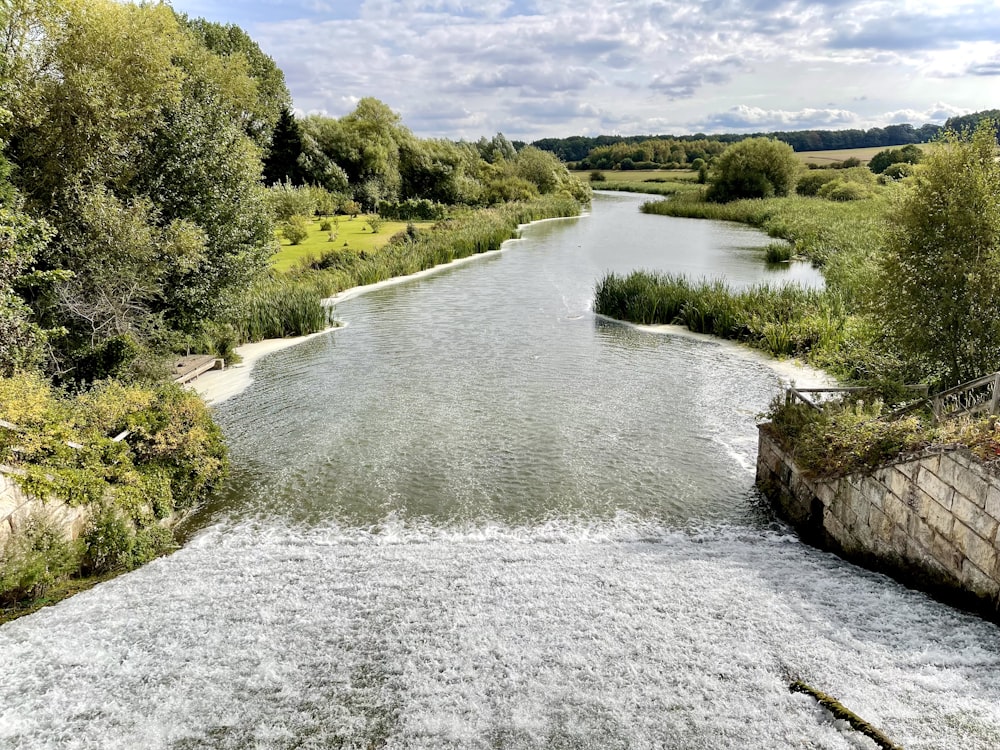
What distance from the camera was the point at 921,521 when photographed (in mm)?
6434

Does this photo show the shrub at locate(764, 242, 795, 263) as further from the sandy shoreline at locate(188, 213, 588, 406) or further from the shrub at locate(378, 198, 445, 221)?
the shrub at locate(378, 198, 445, 221)

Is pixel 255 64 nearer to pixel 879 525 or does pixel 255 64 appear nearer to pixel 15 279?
pixel 15 279

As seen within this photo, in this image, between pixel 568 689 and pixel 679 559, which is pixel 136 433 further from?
pixel 679 559

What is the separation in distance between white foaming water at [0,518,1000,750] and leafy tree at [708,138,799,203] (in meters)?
55.7

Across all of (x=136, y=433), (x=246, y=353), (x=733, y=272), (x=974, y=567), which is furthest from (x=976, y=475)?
(x=733, y=272)

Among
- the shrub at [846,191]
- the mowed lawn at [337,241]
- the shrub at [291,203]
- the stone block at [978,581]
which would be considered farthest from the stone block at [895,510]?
the shrub at [846,191]

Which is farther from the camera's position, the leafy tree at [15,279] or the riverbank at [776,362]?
the riverbank at [776,362]

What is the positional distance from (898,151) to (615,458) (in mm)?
81856

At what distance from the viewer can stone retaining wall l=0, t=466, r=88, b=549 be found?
6324mm

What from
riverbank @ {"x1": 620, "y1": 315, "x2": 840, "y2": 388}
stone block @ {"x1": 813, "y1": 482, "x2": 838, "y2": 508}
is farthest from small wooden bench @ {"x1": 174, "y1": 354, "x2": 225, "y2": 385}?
stone block @ {"x1": 813, "y1": 482, "x2": 838, "y2": 508}

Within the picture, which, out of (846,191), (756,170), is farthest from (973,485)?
(756,170)

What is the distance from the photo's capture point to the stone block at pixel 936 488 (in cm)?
606

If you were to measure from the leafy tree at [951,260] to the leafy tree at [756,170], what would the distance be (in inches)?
2044

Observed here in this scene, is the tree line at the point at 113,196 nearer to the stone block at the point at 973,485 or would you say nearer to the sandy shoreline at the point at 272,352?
the sandy shoreline at the point at 272,352
